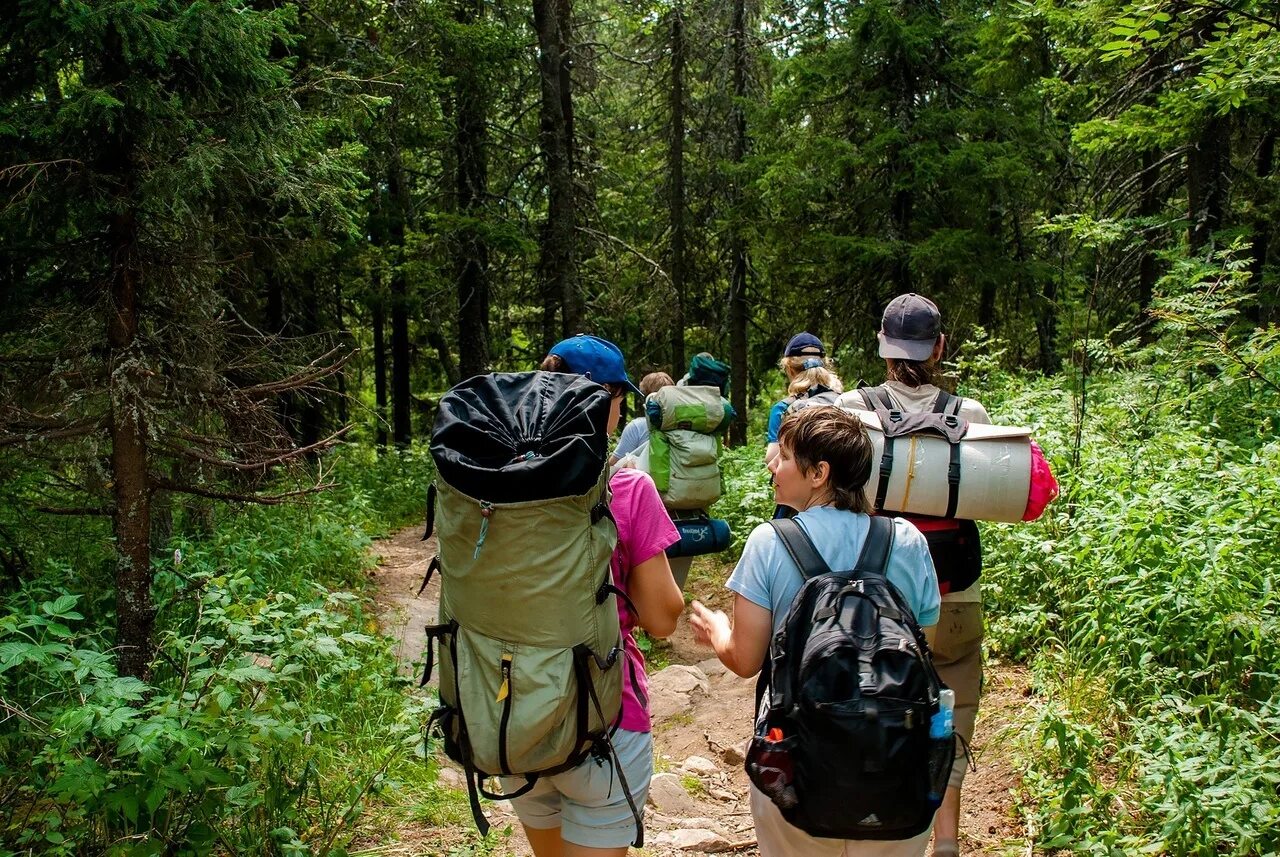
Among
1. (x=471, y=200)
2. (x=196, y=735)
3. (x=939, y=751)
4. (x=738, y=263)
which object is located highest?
(x=471, y=200)

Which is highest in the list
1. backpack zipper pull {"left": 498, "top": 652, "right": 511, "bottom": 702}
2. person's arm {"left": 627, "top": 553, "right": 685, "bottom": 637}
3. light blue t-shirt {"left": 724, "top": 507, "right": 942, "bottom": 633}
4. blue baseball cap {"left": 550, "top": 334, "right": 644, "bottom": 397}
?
blue baseball cap {"left": 550, "top": 334, "right": 644, "bottom": 397}

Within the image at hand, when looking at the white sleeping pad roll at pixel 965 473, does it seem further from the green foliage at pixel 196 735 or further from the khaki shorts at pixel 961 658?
the green foliage at pixel 196 735

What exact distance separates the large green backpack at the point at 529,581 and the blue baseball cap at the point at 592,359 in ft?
1.65

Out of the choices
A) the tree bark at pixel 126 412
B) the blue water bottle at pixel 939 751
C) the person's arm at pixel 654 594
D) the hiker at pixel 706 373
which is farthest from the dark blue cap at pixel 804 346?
the tree bark at pixel 126 412

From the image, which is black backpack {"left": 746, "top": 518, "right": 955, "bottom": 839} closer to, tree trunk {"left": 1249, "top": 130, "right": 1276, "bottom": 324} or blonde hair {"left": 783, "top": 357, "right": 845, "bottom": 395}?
blonde hair {"left": 783, "top": 357, "right": 845, "bottom": 395}

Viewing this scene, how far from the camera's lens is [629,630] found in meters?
2.93

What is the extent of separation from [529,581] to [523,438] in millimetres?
410

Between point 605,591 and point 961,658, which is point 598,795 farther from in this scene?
point 961,658

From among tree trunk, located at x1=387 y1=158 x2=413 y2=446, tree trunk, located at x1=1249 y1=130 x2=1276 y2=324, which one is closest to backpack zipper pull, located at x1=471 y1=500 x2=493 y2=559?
tree trunk, located at x1=1249 y1=130 x2=1276 y2=324

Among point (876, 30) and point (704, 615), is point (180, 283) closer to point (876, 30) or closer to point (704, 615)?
point (704, 615)

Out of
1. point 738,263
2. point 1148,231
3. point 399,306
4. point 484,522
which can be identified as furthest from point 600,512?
point 738,263

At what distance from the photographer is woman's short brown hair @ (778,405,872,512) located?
8.51 feet

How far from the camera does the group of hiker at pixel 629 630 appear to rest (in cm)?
223

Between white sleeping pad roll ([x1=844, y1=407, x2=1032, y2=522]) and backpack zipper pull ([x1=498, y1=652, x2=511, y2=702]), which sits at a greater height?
white sleeping pad roll ([x1=844, y1=407, x2=1032, y2=522])
